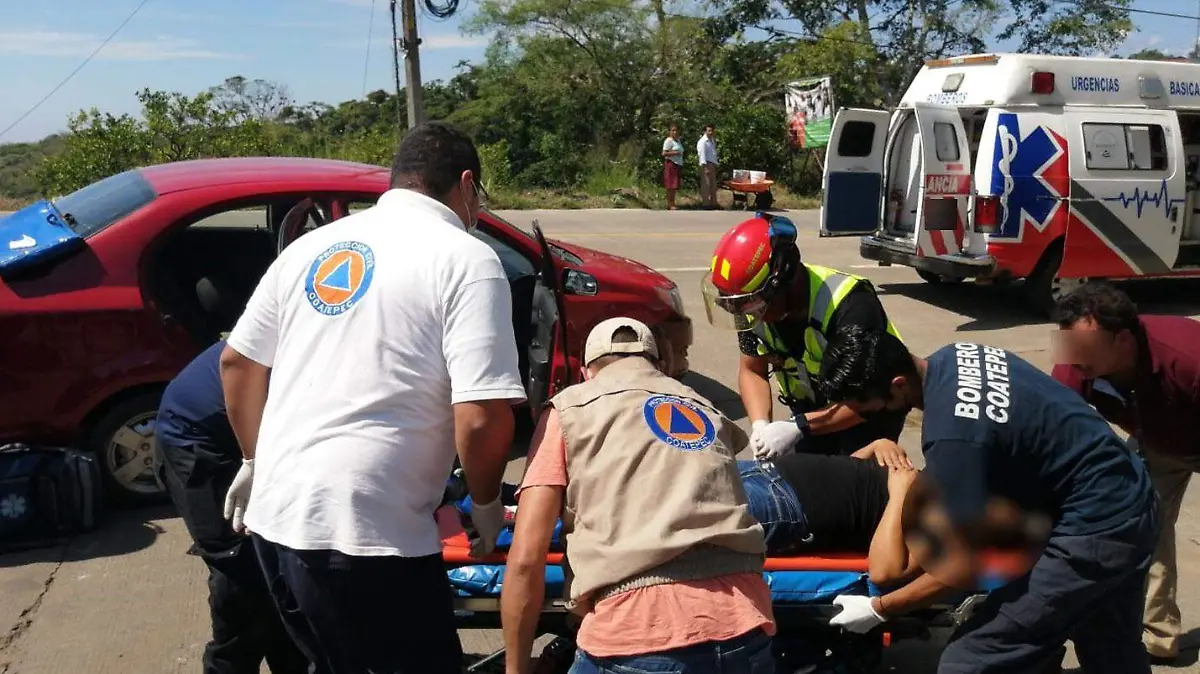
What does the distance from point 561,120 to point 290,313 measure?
2702 centimetres

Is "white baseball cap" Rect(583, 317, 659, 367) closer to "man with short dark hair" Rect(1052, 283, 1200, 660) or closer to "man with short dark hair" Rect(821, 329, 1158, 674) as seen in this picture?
"man with short dark hair" Rect(821, 329, 1158, 674)

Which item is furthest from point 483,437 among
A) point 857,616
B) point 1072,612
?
point 1072,612

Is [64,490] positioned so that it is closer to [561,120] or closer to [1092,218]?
[1092,218]

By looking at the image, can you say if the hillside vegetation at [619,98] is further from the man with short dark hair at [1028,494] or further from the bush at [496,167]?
the man with short dark hair at [1028,494]

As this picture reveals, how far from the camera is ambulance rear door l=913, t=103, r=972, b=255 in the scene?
31.0ft

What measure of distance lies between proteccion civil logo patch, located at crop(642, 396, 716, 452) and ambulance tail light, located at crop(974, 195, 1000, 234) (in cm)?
775

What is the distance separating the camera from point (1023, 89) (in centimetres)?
936

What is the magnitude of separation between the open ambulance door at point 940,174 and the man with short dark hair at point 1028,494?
7.12 m

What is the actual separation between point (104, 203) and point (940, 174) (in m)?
7.18

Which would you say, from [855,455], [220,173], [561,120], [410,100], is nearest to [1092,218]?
[855,455]

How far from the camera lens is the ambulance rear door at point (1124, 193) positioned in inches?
373

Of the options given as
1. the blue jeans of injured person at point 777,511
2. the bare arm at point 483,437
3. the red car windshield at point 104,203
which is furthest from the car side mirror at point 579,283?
the bare arm at point 483,437

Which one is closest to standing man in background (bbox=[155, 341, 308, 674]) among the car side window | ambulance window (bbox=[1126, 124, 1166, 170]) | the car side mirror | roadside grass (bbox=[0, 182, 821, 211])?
the car side window

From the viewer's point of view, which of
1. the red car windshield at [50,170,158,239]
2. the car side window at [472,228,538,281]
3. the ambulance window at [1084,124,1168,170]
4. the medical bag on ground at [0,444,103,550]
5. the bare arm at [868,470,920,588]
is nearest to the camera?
the bare arm at [868,470,920,588]
